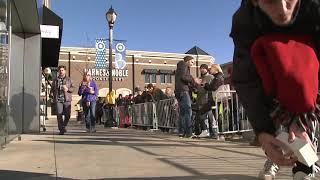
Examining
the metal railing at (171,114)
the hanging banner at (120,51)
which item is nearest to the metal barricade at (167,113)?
the metal railing at (171,114)

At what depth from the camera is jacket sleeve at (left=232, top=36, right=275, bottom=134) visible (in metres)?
2.51

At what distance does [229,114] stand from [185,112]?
999mm

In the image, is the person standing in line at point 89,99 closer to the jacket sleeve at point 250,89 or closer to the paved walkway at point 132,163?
the paved walkway at point 132,163

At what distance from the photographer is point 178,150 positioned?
7.72 meters

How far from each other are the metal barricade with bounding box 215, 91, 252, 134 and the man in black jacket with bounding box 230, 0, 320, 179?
27.9ft

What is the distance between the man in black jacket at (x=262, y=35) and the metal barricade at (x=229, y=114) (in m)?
8.50

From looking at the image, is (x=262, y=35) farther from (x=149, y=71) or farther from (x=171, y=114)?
(x=149, y=71)

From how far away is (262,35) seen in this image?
99.6 inches

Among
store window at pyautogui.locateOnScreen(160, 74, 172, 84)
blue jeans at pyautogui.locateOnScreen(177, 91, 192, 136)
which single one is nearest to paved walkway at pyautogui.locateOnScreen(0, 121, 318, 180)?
blue jeans at pyautogui.locateOnScreen(177, 91, 192, 136)

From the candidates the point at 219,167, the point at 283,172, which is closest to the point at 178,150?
the point at 219,167

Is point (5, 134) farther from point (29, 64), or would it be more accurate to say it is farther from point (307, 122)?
point (307, 122)

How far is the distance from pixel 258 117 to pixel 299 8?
56 centimetres

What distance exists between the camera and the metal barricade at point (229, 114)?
36.7ft

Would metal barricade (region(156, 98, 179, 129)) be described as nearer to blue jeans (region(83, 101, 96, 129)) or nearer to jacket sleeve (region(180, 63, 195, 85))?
blue jeans (region(83, 101, 96, 129))
